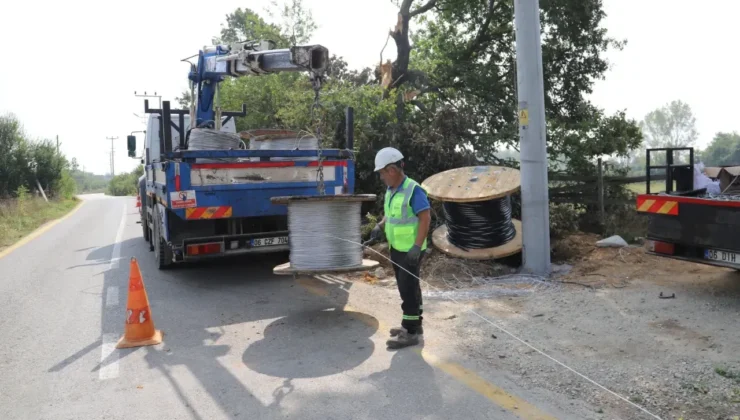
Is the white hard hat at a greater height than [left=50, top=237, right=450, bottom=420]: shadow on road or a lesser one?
greater

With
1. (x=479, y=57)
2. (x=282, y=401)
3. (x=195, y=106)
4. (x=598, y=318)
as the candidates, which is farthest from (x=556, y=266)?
(x=479, y=57)

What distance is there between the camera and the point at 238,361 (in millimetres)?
4926

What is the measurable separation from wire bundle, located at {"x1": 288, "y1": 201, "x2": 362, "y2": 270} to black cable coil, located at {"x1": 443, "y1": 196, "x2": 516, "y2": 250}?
261 centimetres

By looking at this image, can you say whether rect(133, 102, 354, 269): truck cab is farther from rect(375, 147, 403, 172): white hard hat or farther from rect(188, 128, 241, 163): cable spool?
rect(375, 147, 403, 172): white hard hat

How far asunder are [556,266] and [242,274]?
4.84 m

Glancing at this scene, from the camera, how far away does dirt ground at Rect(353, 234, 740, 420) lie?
12.7 feet

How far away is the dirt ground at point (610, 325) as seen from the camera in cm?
387

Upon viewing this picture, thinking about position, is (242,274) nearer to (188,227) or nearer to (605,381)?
(188,227)

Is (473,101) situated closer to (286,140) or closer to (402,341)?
(286,140)

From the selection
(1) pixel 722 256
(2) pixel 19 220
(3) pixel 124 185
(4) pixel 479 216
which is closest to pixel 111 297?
(4) pixel 479 216

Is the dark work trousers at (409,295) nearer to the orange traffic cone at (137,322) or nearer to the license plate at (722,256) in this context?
the orange traffic cone at (137,322)

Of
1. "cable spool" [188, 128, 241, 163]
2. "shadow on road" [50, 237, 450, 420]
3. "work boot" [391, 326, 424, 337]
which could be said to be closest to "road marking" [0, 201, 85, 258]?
"shadow on road" [50, 237, 450, 420]

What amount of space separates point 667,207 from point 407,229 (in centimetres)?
332

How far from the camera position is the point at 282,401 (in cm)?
402
